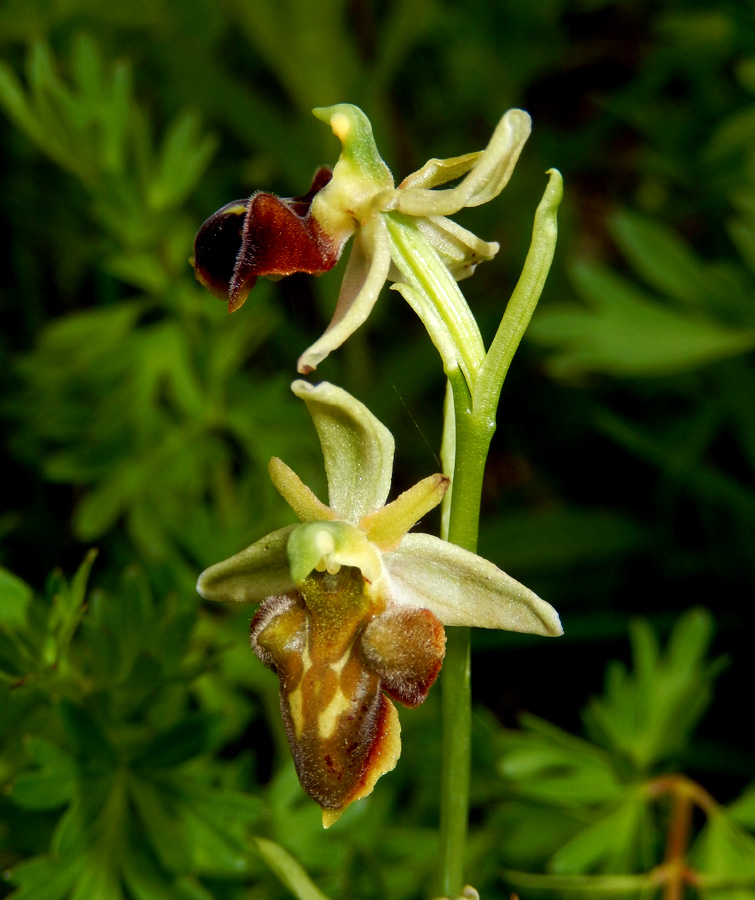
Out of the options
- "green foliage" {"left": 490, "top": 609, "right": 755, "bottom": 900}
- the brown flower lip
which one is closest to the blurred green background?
"green foliage" {"left": 490, "top": 609, "right": 755, "bottom": 900}

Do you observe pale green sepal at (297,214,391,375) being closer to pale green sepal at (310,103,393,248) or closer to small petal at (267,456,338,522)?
pale green sepal at (310,103,393,248)

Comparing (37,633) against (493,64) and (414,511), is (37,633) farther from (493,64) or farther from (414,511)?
(493,64)

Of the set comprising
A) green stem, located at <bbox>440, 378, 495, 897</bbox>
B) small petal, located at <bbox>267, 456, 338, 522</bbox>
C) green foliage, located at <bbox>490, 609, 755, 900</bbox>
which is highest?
small petal, located at <bbox>267, 456, 338, 522</bbox>

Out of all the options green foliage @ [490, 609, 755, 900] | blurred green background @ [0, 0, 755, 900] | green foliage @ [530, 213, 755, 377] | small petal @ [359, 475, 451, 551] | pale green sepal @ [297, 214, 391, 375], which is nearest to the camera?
pale green sepal @ [297, 214, 391, 375]

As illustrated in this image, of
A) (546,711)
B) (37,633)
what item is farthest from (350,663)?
(546,711)

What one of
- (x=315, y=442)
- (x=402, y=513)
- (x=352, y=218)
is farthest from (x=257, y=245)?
(x=315, y=442)

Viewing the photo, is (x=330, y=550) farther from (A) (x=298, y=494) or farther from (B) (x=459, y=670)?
(B) (x=459, y=670)

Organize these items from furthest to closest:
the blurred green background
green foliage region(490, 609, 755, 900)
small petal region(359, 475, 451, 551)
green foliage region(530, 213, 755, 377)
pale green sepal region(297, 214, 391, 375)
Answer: green foliage region(530, 213, 755, 377), green foliage region(490, 609, 755, 900), the blurred green background, small petal region(359, 475, 451, 551), pale green sepal region(297, 214, 391, 375)
